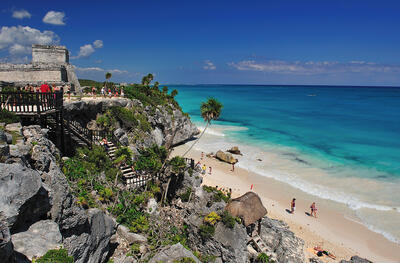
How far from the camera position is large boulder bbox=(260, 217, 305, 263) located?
1422 cm

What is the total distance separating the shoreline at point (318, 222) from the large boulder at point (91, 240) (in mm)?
12564

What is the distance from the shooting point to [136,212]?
1297 centimetres

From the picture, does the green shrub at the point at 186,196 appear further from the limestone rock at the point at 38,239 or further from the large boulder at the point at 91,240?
the limestone rock at the point at 38,239

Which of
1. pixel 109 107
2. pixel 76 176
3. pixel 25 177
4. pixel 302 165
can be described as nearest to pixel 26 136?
pixel 76 176

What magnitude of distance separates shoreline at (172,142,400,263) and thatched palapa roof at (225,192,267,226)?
464 centimetres

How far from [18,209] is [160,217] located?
910 centimetres

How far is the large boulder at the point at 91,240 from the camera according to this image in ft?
24.4

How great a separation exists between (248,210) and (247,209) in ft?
0.28

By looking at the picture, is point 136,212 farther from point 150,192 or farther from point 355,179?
point 355,179

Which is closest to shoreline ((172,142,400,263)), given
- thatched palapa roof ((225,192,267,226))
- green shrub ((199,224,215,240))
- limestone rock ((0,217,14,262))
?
thatched palapa roof ((225,192,267,226))

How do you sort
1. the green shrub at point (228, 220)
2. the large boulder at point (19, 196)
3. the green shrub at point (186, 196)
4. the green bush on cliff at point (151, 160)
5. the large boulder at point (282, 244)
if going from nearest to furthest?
the large boulder at point (19, 196), the green shrub at point (228, 220), the large boulder at point (282, 244), the green shrub at point (186, 196), the green bush on cliff at point (151, 160)

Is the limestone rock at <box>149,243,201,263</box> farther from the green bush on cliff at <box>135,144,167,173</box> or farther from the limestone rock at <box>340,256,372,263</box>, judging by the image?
the limestone rock at <box>340,256,372,263</box>

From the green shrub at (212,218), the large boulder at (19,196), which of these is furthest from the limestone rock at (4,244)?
the green shrub at (212,218)

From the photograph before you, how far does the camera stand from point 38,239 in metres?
5.94
